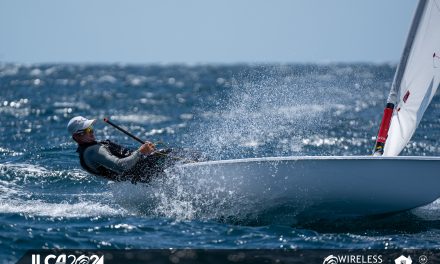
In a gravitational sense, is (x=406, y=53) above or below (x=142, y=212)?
above

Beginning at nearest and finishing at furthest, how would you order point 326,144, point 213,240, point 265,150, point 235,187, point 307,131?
point 213,240
point 235,187
point 265,150
point 326,144
point 307,131

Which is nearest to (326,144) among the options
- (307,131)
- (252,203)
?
(307,131)

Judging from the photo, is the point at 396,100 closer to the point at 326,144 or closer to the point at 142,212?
the point at 142,212

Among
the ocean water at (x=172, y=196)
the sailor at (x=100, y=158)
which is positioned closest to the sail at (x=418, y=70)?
the ocean water at (x=172, y=196)

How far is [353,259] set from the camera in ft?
18.3

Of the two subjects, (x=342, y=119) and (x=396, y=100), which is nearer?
(x=396, y=100)

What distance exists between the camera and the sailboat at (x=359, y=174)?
642 cm

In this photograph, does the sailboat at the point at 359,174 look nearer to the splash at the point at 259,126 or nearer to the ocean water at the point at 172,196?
the ocean water at the point at 172,196

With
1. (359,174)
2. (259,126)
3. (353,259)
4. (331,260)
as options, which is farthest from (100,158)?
(259,126)

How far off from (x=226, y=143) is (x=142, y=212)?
4882 millimetres

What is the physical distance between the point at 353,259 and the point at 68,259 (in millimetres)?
2133

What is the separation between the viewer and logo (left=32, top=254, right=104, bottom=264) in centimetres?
560

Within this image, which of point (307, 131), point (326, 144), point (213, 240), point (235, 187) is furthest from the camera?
point (307, 131)

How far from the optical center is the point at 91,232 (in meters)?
6.41
